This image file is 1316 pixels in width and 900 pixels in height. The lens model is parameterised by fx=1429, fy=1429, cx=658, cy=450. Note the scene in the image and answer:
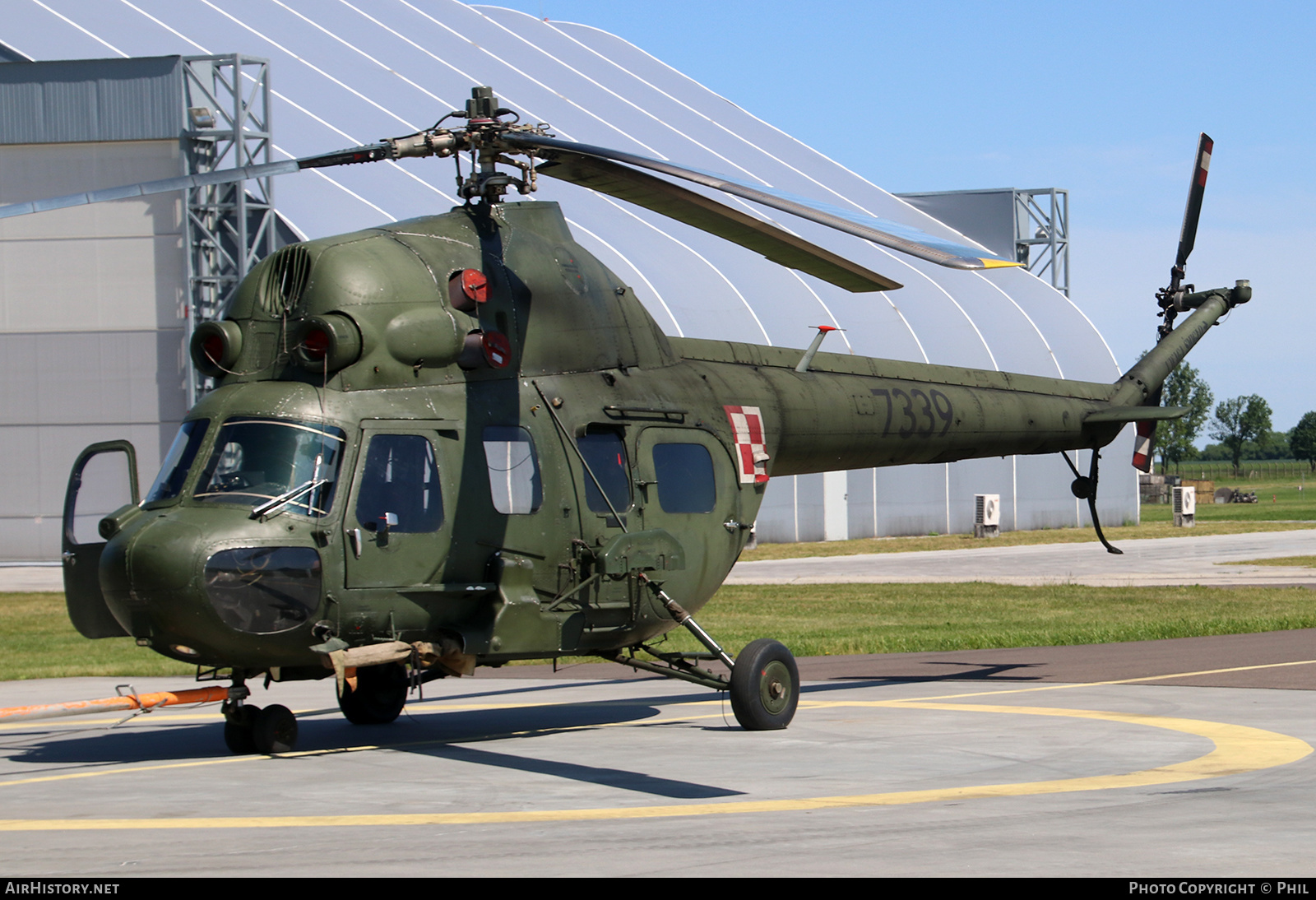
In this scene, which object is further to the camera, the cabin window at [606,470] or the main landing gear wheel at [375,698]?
the main landing gear wheel at [375,698]

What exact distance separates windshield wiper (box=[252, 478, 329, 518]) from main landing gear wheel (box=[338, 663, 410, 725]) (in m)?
3.17

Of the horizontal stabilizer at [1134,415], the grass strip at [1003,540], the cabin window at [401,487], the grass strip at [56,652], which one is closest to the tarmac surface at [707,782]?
the grass strip at [56,652]

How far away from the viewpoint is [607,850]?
7.38 m

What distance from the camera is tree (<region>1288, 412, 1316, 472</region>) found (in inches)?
7402

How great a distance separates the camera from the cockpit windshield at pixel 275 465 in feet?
34.3

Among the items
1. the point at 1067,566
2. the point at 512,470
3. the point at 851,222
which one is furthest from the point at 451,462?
the point at 1067,566

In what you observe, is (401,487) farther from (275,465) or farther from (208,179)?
(208,179)

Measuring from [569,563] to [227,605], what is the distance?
293 centimetres

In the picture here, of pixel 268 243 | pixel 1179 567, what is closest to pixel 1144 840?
pixel 1179 567

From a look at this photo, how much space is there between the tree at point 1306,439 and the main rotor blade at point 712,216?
631ft

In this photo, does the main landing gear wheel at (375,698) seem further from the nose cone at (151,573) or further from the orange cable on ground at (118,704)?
the nose cone at (151,573)

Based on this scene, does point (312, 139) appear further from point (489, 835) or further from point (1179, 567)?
point (489, 835)

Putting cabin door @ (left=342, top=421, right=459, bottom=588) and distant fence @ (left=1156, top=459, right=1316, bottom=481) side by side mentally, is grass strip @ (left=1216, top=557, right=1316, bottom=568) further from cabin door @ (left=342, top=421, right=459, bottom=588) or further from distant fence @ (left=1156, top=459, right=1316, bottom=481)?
distant fence @ (left=1156, top=459, right=1316, bottom=481)

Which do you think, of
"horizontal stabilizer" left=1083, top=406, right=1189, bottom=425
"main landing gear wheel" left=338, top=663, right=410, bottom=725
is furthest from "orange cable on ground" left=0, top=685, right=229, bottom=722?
"horizontal stabilizer" left=1083, top=406, right=1189, bottom=425
